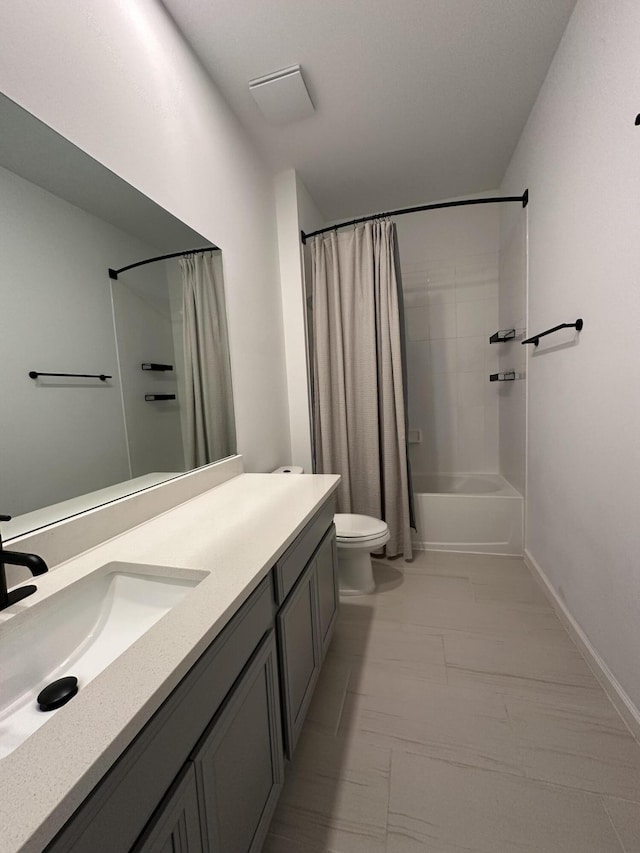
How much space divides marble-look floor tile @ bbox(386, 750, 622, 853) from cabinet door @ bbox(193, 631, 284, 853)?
390mm

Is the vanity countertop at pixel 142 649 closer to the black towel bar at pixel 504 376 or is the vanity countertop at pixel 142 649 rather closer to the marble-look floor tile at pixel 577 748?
the marble-look floor tile at pixel 577 748

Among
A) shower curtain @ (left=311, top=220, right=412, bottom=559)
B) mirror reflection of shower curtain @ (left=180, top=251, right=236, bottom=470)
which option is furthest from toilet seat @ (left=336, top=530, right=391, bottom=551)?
mirror reflection of shower curtain @ (left=180, top=251, right=236, bottom=470)

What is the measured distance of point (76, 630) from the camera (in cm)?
78

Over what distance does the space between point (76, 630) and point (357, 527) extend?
1491 millimetres

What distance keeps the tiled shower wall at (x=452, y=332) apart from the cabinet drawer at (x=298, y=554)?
2002 mm

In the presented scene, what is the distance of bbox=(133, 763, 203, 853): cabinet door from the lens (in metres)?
0.52

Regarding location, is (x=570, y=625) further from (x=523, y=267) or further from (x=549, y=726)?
(x=523, y=267)

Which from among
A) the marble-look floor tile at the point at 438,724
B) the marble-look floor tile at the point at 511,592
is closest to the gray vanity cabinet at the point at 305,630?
Result: the marble-look floor tile at the point at 438,724

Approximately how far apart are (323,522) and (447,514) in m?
1.44

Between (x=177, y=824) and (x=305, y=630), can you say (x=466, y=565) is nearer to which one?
(x=305, y=630)

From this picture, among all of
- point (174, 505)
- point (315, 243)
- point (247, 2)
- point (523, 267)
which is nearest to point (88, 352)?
point (174, 505)

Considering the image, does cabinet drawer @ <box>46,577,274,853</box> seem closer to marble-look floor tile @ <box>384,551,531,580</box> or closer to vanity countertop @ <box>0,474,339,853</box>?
vanity countertop @ <box>0,474,339,853</box>

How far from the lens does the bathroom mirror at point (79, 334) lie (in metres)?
0.87

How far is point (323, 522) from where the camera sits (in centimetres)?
146
